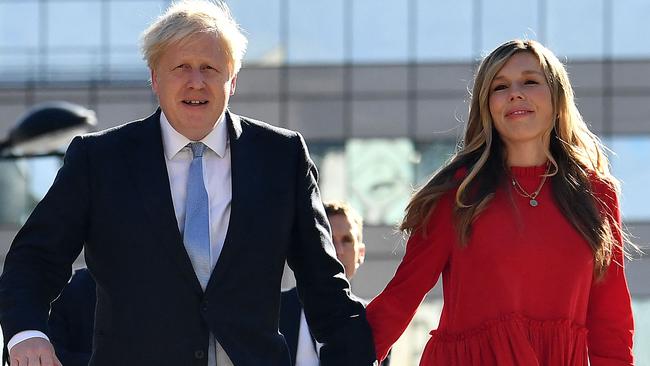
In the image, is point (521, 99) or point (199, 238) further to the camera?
point (521, 99)

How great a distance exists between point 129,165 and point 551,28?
2396 cm

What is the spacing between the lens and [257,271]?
5039 mm

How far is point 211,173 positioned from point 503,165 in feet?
4.03

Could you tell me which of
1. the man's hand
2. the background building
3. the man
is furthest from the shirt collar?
the background building

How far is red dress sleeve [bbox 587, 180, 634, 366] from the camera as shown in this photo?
5434 millimetres

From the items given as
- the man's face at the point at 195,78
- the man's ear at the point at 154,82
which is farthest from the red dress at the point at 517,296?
the man's ear at the point at 154,82

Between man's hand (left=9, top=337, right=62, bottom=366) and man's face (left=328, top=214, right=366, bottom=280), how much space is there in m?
3.09

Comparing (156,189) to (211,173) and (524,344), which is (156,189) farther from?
(524,344)

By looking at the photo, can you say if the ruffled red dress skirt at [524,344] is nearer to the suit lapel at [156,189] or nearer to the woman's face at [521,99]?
the woman's face at [521,99]

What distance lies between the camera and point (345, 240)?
7.67 metres

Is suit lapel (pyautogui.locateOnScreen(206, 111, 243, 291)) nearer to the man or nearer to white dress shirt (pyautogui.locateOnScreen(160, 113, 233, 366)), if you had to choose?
white dress shirt (pyautogui.locateOnScreen(160, 113, 233, 366))

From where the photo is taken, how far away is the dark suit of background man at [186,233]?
4.95 metres

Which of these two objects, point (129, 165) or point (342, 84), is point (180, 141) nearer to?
point (129, 165)

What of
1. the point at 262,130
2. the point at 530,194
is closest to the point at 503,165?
the point at 530,194
